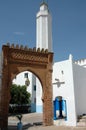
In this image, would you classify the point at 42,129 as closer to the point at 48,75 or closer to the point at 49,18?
the point at 48,75

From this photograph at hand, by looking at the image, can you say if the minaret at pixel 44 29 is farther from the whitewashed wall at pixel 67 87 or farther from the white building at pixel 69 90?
the whitewashed wall at pixel 67 87

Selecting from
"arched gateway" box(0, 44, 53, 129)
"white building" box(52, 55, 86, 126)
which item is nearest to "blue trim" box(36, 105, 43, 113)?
"white building" box(52, 55, 86, 126)

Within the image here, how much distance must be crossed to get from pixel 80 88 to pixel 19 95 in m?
14.9

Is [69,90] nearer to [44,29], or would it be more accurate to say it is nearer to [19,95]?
[19,95]

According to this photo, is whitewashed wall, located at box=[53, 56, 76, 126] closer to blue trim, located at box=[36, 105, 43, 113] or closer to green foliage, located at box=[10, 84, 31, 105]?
blue trim, located at box=[36, 105, 43, 113]

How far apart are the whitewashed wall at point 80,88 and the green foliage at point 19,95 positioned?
47.3ft

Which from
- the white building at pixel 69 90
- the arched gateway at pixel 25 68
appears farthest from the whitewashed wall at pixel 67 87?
the arched gateway at pixel 25 68

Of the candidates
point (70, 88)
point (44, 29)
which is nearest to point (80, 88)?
point (70, 88)

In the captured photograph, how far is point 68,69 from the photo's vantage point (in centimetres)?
1755

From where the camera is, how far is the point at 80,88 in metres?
18.4

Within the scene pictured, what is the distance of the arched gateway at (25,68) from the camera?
14.9m

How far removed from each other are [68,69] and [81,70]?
1915 millimetres

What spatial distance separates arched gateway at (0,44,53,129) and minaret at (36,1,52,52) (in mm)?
15734

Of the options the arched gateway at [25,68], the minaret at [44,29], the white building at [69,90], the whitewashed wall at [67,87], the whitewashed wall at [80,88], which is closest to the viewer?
the arched gateway at [25,68]
